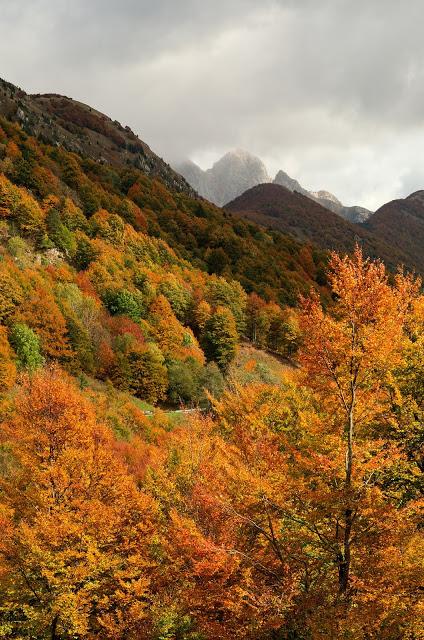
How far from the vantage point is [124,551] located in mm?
23641

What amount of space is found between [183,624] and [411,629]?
9701 mm

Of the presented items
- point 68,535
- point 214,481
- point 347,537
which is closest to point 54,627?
point 68,535

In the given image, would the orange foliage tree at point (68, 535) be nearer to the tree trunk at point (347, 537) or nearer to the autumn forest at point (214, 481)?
the autumn forest at point (214, 481)

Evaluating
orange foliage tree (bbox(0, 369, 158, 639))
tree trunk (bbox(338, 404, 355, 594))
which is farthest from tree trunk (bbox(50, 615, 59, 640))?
tree trunk (bbox(338, 404, 355, 594))

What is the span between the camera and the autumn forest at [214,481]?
10.9 meters

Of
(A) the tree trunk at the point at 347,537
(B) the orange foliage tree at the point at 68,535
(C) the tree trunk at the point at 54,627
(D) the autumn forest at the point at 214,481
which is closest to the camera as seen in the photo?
(A) the tree trunk at the point at 347,537

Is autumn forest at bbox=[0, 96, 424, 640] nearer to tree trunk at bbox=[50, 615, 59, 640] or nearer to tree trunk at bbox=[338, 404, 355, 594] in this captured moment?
tree trunk at bbox=[338, 404, 355, 594]

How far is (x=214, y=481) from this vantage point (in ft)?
63.3

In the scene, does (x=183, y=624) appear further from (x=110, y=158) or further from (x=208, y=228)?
(x=110, y=158)

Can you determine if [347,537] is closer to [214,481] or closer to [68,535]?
[214,481]

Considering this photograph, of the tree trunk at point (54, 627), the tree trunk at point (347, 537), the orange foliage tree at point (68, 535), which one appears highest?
the tree trunk at point (347, 537)

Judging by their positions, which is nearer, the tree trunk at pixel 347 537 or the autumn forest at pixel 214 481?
the tree trunk at pixel 347 537

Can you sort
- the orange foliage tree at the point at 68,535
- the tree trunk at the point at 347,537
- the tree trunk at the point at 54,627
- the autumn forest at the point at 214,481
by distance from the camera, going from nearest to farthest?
the tree trunk at the point at 347,537
the autumn forest at the point at 214,481
the orange foliage tree at the point at 68,535
the tree trunk at the point at 54,627

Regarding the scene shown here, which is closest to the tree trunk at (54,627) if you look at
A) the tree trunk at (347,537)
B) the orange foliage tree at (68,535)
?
the orange foliage tree at (68,535)
